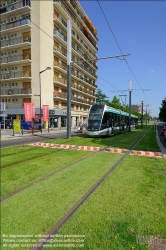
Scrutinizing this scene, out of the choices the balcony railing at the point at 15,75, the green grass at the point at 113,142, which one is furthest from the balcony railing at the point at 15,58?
the green grass at the point at 113,142

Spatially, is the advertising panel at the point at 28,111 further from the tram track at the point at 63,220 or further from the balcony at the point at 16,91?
the tram track at the point at 63,220

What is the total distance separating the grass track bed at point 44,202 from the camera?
3137mm

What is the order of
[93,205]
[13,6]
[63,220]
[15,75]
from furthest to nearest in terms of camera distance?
[15,75] → [13,6] → [93,205] → [63,220]

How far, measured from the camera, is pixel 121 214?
10.7ft

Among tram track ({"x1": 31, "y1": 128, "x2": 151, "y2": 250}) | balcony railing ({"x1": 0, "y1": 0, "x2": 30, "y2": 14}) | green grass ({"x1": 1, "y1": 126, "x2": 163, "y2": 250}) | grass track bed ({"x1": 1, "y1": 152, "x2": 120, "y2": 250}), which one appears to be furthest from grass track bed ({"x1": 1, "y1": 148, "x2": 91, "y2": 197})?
balcony railing ({"x1": 0, "y1": 0, "x2": 30, "y2": 14})

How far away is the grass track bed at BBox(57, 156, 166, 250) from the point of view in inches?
104

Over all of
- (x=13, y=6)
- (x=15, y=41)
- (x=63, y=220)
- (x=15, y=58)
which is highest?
(x=13, y=6)

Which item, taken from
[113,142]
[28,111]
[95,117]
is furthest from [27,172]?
[28,111]

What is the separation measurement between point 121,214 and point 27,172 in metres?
3.62

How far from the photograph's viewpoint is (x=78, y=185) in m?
4.69

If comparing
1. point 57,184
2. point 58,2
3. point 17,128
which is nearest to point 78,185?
point 57,184

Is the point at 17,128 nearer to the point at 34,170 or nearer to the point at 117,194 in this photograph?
the point at 34,170

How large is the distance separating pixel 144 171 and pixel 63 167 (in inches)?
110

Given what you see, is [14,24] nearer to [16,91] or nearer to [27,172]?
[16,91]
